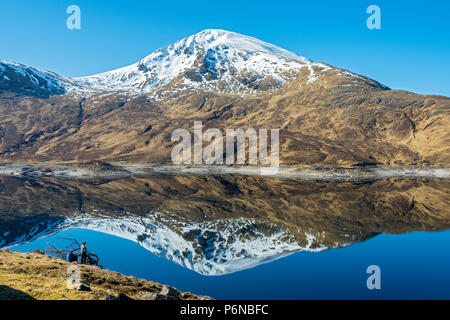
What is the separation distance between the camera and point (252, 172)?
107 m

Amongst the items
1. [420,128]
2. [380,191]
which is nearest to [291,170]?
[380,191]

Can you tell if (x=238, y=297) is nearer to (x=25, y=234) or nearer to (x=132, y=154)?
(x=25, y=234)

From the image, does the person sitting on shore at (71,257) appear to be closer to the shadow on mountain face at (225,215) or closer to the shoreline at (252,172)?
the shadow on mountain face at (225,215)

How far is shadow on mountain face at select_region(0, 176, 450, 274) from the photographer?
32812 millimetres

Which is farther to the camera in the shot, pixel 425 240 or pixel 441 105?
pixel 441 105

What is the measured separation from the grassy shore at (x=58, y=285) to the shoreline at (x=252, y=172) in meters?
81.1

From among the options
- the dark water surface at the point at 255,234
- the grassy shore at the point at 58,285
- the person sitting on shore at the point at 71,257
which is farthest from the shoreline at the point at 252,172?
the grassy shore at the point at 58,285

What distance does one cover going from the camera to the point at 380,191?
70375 mm

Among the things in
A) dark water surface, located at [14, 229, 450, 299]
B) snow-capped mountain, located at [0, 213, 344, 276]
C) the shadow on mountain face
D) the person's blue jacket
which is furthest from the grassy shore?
the shadow on mountain face

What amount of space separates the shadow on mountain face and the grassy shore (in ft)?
33.1

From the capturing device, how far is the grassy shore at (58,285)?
12180 mm

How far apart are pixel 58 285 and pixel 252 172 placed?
94646 mm

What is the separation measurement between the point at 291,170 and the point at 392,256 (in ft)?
258

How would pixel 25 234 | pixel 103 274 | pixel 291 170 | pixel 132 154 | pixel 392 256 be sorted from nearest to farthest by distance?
pixel 103 274 → pixel 392 256 → pixel 25 234 → pixel 291 170 → pixel 132 154
